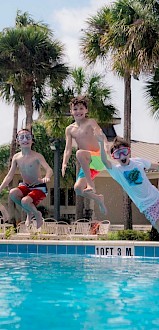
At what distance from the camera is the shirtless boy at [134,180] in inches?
286

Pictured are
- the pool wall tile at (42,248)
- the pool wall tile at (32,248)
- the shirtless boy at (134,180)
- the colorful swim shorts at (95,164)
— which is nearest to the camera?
the shirtless boy at (134,180)

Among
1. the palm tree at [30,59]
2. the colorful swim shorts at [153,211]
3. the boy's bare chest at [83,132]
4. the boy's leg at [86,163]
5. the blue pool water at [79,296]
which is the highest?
the palm tree at [30,59]

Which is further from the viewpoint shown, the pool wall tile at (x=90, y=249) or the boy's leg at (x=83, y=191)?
the pool wall tile at (x=90, y=249)

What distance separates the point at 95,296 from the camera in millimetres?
6527

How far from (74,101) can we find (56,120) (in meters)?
14.5

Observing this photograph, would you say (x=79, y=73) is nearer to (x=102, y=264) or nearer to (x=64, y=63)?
(x=64, y=63)

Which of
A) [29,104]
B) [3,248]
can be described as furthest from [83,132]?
[29,104]

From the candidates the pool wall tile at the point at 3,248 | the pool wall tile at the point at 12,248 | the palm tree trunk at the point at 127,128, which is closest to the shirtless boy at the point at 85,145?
the pool wall tile at the point at 12,248

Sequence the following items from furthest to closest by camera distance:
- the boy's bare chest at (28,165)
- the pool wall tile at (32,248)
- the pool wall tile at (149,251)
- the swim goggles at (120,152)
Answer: the pool wall tile at (32,248) < the pool wall tile at (149,251) < the boy's bare chest at (28,165) < the swim goggles at (120,152)

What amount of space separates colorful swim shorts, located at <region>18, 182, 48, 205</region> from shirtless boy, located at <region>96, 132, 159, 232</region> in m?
1.58

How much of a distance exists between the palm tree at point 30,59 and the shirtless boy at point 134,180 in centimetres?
1442

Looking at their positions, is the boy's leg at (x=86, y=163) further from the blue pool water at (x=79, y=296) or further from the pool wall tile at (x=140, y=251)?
the pool wall tile at (x=140, y=251)

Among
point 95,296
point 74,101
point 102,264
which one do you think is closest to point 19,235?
point 102,264

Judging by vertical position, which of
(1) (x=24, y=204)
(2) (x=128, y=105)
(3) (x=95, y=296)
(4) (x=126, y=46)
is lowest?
(3) (x=95, y=296)
